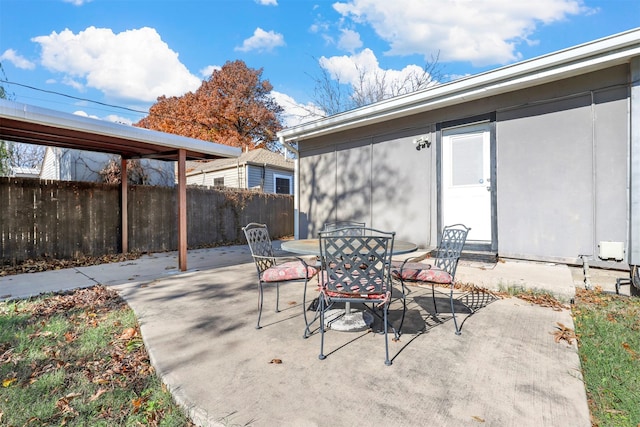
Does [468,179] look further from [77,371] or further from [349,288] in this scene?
[77,371]

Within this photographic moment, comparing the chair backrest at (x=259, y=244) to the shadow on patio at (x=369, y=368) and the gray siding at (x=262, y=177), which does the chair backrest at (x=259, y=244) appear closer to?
the shadow on patio at (x=369, y=368)

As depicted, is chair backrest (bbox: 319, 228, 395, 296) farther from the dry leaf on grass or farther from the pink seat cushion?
the dry leaf on grass

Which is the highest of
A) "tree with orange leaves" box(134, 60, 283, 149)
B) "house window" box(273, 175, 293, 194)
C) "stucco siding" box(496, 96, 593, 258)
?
"tree with orange leaves" box(134, 60, 283, 149)

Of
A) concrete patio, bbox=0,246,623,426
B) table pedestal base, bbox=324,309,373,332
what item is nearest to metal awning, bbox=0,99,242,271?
concrete patio, bbox=0,246,623,426

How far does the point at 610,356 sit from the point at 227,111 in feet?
74.1

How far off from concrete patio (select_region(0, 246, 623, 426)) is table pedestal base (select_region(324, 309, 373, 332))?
0.28 feet

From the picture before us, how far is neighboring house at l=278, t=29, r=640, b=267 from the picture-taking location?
12.1ft

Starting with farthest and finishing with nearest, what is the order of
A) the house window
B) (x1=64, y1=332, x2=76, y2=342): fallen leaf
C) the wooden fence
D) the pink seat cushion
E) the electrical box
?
the house window
the wooden fence
the electrical box
the pink seat cushion
(x1=64, y1=332, x2=76, y2=342): fallen leaf

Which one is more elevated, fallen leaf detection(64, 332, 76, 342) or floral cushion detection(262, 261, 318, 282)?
floral cushion detection(262, 261, 318, 282)

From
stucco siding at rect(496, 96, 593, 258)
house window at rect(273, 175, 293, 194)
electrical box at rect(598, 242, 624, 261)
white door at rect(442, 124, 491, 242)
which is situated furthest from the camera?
house window at rect(273, 175, 293, 194)

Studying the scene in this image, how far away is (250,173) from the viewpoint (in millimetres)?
14172

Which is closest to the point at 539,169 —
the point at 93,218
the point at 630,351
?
the point at 630,351

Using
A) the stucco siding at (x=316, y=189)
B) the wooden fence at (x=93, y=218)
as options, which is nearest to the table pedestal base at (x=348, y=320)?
the stucco siding at (x=316, y=189)

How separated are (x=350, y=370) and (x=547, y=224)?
12.3 feet
